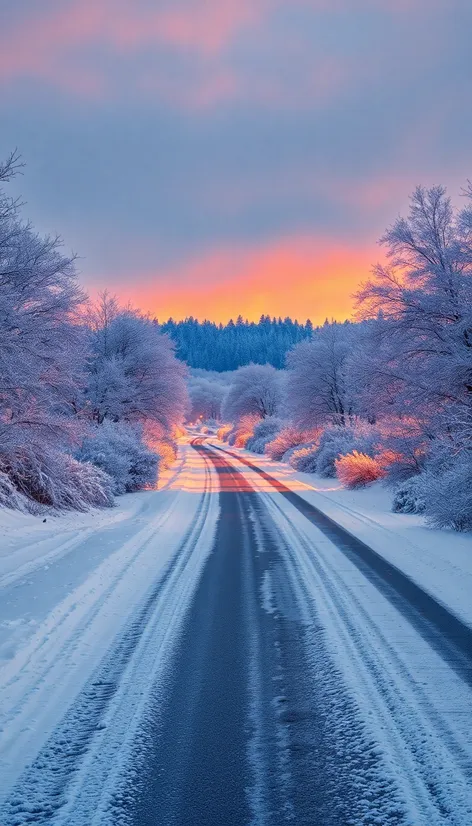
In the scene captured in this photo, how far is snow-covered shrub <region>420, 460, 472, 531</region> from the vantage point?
11.2m

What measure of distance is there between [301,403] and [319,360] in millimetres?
3143

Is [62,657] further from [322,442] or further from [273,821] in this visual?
[322,442]

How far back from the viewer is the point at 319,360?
38875mm

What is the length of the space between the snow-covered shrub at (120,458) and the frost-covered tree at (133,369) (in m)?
4.75

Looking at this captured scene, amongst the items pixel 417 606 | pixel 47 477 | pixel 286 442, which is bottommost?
pixel 417 606

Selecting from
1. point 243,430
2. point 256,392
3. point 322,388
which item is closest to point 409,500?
point 322,388

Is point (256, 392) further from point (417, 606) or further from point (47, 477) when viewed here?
point (417, 606)

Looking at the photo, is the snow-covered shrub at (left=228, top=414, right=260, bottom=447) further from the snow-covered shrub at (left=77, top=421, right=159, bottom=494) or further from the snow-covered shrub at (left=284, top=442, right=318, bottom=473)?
the snow-covered shrub at (left=77, top=421, right=159, bottom=494)

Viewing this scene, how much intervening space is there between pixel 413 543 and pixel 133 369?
23273mm

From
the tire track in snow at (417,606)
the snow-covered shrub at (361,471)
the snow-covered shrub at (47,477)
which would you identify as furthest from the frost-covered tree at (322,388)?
the tire track in snow at (417,606)

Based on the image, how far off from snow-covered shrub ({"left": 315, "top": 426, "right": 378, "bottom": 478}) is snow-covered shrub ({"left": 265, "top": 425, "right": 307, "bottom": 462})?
10.1m

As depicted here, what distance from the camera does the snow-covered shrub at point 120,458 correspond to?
20891mm

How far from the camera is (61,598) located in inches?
278

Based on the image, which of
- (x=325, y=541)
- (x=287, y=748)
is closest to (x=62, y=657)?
(x=287, y=748)
